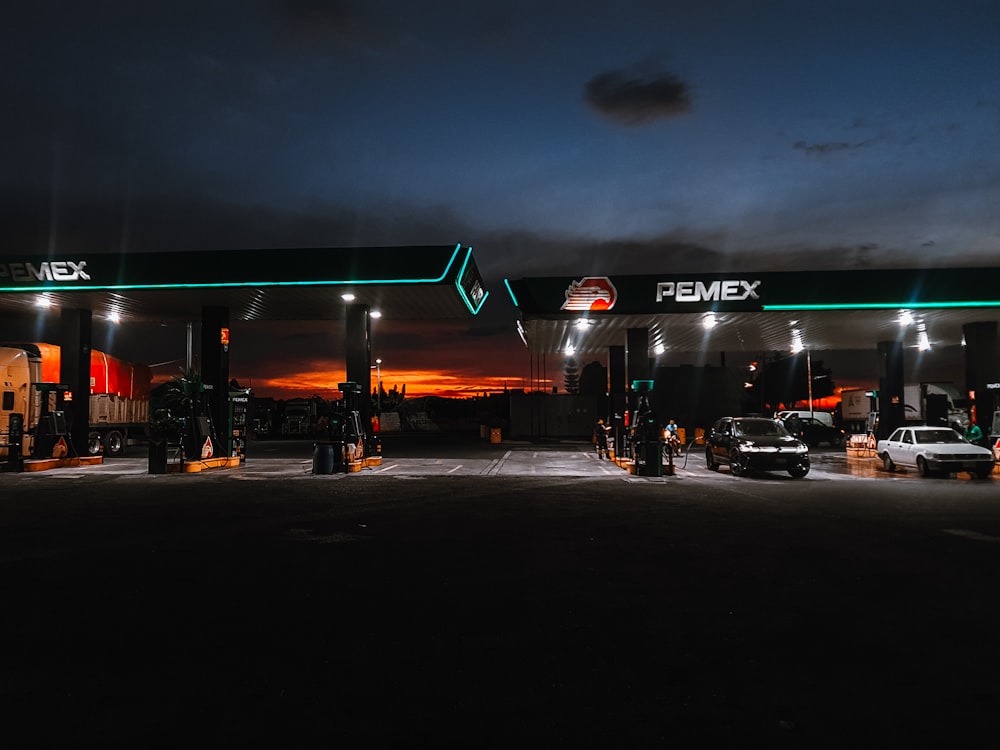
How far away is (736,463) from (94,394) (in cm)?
2593

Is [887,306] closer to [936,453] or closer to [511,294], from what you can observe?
[936,453]

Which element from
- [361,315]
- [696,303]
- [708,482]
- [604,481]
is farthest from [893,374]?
[361,315]

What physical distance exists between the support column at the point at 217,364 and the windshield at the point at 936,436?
67.7 feet

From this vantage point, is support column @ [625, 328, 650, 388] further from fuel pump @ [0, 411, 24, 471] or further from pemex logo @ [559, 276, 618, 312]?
fuel pump @ [0, 411, 24, 471]

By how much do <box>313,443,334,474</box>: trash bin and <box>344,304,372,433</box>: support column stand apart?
2109 mm

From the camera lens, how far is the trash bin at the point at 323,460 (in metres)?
19.5

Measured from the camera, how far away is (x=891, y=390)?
28.8 m

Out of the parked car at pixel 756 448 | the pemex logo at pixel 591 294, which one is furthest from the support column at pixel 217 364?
the parked car at pixel 756 448

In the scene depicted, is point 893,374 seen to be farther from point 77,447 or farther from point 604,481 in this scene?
point 77,447

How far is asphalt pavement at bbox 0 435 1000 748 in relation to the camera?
12.7 feet

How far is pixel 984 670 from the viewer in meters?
4.63

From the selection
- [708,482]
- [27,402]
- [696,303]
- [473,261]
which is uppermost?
[473,261]

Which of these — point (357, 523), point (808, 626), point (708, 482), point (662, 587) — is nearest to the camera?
point (808, 626)

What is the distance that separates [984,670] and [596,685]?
257 cm
